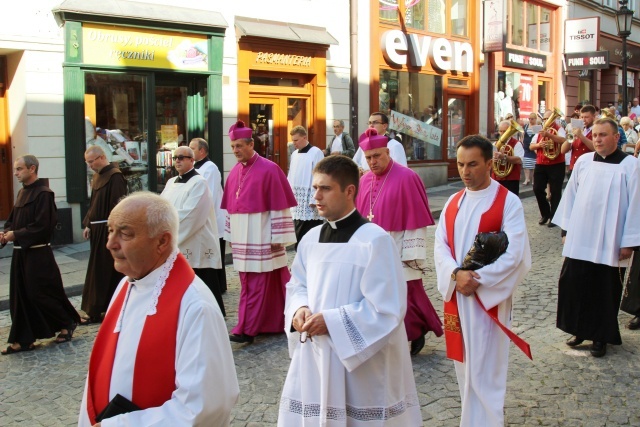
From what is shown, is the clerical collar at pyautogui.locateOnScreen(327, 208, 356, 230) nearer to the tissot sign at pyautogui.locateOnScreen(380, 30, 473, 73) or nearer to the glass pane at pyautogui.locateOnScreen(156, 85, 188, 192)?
the glass pane at pyautogui.locateOnScreen(156, 85, 188, 192)

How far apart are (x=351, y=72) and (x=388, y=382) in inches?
547

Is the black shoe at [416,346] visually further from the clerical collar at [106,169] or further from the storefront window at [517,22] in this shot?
the storefront window at [517,22]

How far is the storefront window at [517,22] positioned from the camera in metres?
22.0

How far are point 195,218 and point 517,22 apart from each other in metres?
18.2

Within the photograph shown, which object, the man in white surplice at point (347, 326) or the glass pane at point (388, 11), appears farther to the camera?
the glass pane at point (388, 11)

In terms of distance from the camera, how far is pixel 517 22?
2242cm

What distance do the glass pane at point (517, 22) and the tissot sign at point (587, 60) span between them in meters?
2.38

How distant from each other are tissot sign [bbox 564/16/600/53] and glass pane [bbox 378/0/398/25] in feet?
29.0

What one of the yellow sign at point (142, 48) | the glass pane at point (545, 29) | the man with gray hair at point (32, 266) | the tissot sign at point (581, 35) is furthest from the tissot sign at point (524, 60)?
the man with gray hair at point (32, 266)

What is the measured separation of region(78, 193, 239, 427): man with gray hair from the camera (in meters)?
2.44

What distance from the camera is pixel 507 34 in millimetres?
21906

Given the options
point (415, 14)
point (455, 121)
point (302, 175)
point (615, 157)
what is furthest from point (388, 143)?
point (455, 121)

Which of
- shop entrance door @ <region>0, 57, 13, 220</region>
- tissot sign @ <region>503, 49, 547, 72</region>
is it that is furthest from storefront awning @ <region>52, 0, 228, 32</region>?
tissot sign @ <region>503, 49, 547, 72</region>

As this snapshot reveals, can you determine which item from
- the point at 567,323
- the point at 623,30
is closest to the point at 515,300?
the point at 567,323
